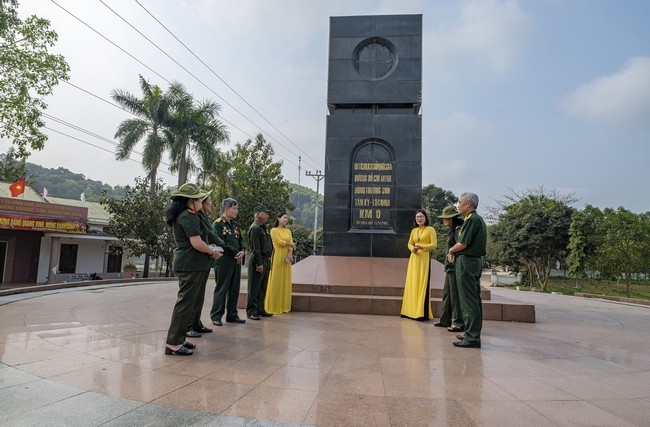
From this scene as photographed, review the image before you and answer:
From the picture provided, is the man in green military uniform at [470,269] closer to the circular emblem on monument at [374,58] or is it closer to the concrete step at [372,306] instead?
the concrete step at [372,306]

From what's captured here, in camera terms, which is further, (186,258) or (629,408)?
(186,258)

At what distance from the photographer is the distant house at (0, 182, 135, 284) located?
55.2 feet

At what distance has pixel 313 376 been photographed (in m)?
2.83

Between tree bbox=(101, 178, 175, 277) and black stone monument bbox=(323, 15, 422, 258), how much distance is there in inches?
446

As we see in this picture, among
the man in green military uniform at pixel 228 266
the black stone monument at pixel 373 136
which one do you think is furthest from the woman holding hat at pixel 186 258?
the black stone monument at pixel 373 136

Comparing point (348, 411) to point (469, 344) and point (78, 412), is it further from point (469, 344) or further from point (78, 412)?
point (469, 344)

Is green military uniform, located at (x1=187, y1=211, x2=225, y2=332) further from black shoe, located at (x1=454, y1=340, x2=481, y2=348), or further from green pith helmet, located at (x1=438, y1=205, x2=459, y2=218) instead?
green pith helmet, located at (x1=438, y1=205, x2=459, y2=218)

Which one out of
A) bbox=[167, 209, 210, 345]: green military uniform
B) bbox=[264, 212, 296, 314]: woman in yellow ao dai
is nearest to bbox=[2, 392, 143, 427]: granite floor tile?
bbox=[167, 209, 210, 345]: green military uniform

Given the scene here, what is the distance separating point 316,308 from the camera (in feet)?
19.5

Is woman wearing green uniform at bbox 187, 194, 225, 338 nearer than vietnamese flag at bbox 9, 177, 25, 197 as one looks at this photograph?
Yes

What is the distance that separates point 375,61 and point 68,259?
62.5ft

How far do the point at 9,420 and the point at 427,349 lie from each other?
324 centimetres

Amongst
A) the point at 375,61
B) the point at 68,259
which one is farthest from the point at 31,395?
the point at 68,259

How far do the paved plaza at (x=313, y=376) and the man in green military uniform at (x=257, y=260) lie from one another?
470 mm
